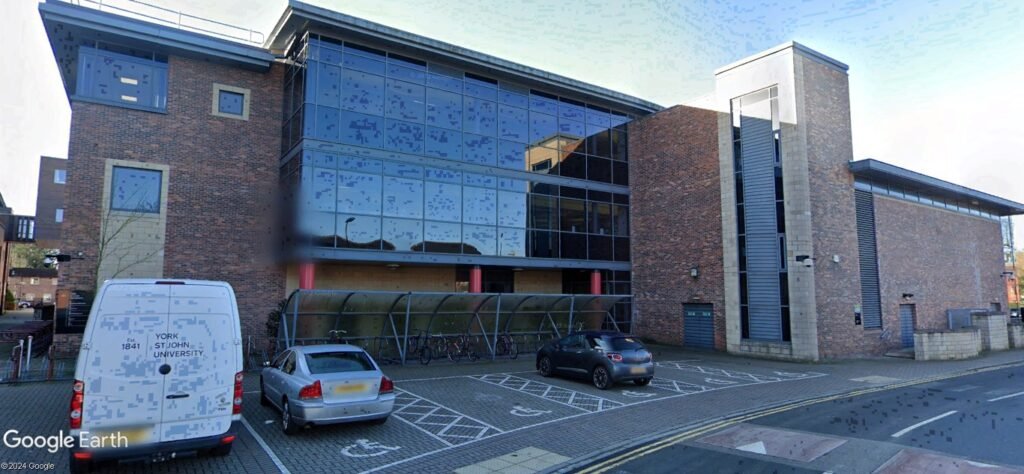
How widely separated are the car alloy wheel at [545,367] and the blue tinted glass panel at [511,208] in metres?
7.11

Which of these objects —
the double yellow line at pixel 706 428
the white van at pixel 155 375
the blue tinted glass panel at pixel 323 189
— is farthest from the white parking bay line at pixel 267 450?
the blue tinted glass panel at pixel 323 189

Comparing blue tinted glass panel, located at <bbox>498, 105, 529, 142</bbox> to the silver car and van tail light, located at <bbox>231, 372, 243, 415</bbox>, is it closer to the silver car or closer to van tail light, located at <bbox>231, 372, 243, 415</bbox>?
the silver car

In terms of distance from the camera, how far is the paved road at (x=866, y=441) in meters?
7.00

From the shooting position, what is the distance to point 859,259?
2134 cm

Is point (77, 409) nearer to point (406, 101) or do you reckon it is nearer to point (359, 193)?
point (359, 193)

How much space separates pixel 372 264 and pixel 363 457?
42.6ft

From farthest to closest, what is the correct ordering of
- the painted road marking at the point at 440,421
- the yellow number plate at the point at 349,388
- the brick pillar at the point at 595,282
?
the brick pillar at the point at 595,282 → the painted road marking at the point at 440,421 → the yellow number plate at the point at 349,388

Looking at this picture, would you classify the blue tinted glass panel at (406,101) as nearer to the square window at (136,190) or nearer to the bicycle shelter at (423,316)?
the bicycle shelter at (423,316)

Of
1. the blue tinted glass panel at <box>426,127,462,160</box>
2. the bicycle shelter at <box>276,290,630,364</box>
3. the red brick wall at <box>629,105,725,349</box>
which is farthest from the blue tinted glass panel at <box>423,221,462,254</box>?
the red brick wall at <box>629,105,725,349</box>

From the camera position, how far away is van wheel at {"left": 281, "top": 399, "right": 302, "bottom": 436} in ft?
27.1

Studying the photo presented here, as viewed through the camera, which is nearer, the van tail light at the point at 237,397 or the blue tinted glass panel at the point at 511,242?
the van tail light at the point at 237,397

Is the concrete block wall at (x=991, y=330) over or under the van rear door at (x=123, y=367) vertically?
under

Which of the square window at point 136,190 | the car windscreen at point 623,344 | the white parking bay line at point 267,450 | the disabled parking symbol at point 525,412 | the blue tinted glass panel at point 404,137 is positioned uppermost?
the blue tinted glass panel at point 404,137

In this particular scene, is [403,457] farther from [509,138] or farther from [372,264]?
[509,138]
